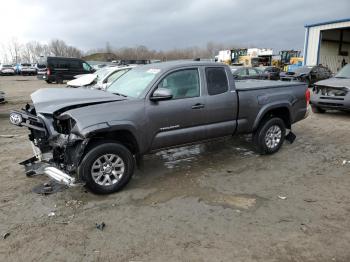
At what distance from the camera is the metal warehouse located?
80.2ft

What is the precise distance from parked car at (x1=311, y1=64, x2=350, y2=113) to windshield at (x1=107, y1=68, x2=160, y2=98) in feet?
23.4

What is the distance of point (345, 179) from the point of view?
5.34 metres

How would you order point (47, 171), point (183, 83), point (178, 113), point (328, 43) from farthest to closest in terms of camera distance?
point (328, 43) < point (183, 83) < point (178, 113) < point (47, 171)

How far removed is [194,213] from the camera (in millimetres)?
4172

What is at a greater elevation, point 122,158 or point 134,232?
point 122,158

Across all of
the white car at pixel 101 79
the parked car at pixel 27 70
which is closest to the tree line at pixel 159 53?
the parked car at pixel 27 70

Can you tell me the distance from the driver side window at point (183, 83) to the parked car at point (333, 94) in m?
6.59

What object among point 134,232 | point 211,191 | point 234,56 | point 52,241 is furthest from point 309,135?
point 234,56

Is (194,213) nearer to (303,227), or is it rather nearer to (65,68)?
(303,227)

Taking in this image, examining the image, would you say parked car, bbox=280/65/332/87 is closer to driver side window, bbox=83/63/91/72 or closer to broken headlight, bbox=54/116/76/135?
driver side window, bbox=83/63/91/72

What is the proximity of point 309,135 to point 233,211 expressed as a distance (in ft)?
16.3

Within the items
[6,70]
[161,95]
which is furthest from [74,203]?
[6,70]

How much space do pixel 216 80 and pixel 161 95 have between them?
1341 mm

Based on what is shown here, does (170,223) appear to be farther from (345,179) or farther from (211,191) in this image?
(345,179)
